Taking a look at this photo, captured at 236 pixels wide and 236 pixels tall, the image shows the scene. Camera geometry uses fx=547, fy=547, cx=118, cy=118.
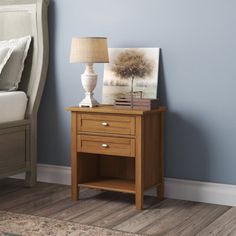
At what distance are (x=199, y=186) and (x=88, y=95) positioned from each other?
95 cm

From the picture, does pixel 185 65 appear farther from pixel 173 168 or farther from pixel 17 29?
pixel 17 29

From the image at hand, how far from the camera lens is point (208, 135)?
11.7ft

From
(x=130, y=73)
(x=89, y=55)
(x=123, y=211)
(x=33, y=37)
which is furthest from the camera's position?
(x=33, y=37)

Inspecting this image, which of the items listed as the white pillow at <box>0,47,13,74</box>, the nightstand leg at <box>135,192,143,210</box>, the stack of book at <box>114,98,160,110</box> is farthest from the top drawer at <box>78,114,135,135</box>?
the white pillow at <box>0,47,13,74</box>

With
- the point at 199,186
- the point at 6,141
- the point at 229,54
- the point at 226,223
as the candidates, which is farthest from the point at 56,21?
the point at 226,223

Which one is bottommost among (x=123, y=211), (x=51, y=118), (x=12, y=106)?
(x=123, y=211)

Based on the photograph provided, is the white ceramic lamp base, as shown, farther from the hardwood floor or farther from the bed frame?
the hardwood floor

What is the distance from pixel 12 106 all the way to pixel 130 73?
0.86 metres

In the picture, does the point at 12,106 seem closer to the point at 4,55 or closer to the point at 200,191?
Result: the point at 4,55

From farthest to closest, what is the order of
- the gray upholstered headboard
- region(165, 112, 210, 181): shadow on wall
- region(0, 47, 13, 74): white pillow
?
the gray upholstered headboard → region(0, 47, 13, 74): white pillow → region(165, 112, 210, 181): shadow on wall

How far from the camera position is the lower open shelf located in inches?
138

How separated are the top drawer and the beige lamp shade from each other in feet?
1.20

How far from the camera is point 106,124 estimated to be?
3.48 meters

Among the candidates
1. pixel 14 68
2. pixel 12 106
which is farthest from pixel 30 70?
pixel 12 106
